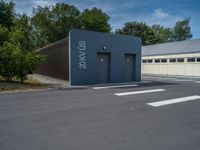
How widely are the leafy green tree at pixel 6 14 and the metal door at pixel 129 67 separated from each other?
1308cm

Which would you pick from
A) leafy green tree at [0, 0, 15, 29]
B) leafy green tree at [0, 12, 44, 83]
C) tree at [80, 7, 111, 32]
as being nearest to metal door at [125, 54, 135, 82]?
leafy green tree at [0, 12, 44, 83]

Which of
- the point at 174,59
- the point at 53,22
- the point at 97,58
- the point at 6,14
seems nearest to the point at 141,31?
the point at 53,22

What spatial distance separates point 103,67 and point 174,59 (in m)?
12.7

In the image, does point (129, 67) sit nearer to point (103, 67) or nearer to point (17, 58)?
point (103, 67)

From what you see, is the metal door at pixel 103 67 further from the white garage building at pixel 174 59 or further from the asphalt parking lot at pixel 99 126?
the white garage building at pixel 174 59

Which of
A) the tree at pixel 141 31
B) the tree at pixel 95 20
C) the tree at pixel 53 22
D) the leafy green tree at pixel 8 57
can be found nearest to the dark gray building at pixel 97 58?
the leafy green tree at pixel 8 57

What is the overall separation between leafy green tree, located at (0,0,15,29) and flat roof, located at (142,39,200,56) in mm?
17642

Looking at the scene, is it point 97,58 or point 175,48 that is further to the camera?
point 175,48

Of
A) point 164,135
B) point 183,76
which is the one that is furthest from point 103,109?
point 183,76

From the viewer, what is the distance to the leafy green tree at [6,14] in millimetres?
21719

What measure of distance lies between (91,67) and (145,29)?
36.9 metres

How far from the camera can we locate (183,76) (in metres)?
24.3

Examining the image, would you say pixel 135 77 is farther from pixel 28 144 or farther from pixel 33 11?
pixel 33 11

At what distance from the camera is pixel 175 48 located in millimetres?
25953
